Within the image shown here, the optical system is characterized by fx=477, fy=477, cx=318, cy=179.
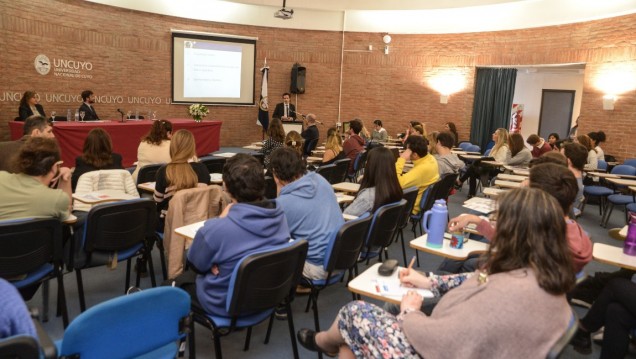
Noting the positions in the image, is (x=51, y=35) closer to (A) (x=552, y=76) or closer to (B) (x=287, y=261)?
(B) (x=287, y=261)

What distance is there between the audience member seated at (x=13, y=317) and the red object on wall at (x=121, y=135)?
743cm

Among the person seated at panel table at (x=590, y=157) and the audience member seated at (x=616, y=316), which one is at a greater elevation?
the person seated at panel table at (x=590, y=157)

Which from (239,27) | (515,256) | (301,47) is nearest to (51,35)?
A: (239,27)

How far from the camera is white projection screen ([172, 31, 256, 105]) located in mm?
12648

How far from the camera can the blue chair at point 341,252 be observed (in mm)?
3197

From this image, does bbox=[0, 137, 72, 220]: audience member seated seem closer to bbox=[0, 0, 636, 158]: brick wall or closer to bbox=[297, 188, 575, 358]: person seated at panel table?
bbox=[297, 188, 575, 358]: person seated at panel table

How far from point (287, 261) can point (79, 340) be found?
45.9 inches

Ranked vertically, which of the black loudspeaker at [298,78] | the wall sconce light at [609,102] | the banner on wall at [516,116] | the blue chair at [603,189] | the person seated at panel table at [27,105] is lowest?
the blue chair at [603,189]

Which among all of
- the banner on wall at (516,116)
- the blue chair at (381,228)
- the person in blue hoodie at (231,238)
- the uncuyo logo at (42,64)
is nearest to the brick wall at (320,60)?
the uncuyo logo at (42,64)

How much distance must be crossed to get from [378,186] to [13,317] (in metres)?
2.87

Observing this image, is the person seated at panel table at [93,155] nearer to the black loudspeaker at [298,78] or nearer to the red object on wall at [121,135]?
the red object on wall at [121,135]

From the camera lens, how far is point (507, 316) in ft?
5.70

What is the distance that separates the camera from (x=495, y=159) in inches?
342

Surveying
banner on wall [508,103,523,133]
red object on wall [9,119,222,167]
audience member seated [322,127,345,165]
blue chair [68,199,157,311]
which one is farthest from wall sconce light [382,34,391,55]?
blue chair [68,199,157,311]
